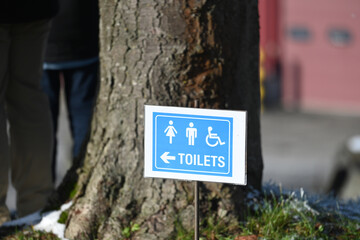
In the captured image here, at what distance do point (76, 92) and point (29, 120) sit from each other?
593 millimetres

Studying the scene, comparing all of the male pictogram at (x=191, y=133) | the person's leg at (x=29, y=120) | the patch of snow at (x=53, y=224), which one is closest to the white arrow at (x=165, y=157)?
the male pictogram at (x=191, y=133)

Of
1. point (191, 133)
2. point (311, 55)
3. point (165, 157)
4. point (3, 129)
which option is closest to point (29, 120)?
point (3, 129)

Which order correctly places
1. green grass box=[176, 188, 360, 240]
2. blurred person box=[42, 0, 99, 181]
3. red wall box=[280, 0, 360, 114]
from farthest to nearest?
red wall box=[280, 0, 360, 114] → blurred person box=[42, 0, 99, 181] → green grass box=[176, 188, 360, 240]

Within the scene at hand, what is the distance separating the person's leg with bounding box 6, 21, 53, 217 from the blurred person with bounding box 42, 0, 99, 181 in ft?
1.33

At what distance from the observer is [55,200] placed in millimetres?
3783

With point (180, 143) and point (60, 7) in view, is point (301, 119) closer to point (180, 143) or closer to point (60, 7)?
point (60, 7)

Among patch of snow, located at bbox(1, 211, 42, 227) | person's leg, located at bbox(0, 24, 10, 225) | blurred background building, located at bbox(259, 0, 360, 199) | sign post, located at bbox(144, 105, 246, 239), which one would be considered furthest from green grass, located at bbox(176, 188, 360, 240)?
blurred background building, located at bbox(259, 0, 360, 199)

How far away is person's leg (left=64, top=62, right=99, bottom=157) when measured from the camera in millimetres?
4531

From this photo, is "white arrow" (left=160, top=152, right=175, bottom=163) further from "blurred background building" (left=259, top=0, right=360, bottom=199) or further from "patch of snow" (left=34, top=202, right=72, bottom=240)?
"blurred background building" (left=259, top=0, right=360, bottom=199)

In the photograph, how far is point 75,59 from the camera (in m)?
4.50

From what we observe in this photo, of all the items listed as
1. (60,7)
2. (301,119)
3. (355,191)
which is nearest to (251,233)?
(60,7)

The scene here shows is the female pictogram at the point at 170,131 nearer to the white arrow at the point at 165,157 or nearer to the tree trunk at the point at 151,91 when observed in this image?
the white arrow at the point at 165,157

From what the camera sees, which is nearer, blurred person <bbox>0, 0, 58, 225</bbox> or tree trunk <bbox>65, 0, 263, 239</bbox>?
tree trunk <bbox>65, 0, 263, 239</bbox>

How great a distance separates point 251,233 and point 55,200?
1.02 metres
